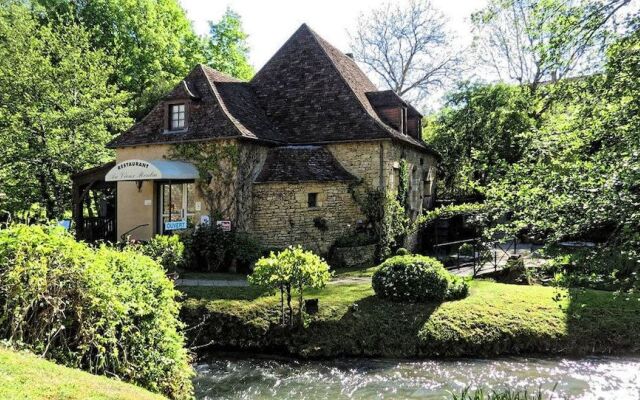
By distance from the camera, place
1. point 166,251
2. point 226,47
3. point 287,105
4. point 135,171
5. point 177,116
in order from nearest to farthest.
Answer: point 166,251, point 135,171, point 177,116, point 287,105, point 226,47

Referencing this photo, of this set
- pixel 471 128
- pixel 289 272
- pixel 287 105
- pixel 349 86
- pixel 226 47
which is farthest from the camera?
pixel 226 47

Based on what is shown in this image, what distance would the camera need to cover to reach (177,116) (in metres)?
19.1

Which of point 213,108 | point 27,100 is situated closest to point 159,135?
point 213,108

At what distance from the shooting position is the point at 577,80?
6371 millimetres

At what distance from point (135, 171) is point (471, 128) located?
59.1ft

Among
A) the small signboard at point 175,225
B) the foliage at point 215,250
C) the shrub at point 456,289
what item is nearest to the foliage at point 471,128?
the shrub at point 456,289

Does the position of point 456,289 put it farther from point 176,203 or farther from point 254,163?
Result: point 176,203

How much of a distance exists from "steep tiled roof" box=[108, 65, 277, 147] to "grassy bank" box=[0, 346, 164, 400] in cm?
1251

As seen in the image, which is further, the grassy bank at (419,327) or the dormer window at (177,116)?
the dormer window at (177,116)

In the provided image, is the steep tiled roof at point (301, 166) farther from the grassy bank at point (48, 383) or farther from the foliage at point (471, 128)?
the grassy bank at point (48, 383)

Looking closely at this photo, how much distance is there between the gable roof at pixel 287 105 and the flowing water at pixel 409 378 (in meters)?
9.56

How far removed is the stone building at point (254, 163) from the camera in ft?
58.2

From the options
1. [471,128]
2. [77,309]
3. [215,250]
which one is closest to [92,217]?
[215,250]

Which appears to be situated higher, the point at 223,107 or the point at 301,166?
the point at 223,107
